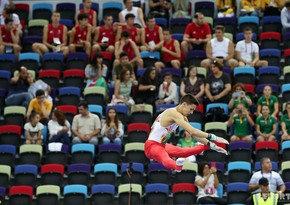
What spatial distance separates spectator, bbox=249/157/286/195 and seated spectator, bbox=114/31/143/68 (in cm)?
439

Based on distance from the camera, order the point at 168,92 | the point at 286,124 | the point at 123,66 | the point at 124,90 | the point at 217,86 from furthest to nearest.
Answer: the point at 123,66, the point at 124,90, the point at 168,92, the point at 217,86, the point at 286,124

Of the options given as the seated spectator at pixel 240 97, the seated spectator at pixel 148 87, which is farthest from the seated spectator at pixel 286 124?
the seated spectator at pixel 148 87

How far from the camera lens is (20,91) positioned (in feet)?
88.5

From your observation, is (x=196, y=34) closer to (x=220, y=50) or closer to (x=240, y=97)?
(x=220, y=50)

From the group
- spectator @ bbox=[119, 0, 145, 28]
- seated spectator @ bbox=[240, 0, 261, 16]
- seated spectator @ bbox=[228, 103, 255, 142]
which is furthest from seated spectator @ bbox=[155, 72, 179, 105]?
seated spectator @ bbox=[240, 0, 261, 16]

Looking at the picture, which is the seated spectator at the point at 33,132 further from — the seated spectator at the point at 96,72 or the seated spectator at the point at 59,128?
the seated spectator at the point at 96,72

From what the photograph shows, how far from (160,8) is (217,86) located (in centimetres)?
357

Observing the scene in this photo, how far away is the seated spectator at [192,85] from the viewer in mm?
26203

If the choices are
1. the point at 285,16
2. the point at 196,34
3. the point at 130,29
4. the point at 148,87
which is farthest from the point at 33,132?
the point at 285,16

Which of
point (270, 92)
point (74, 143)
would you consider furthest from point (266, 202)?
point (74, 143)

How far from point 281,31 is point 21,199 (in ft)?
24.2

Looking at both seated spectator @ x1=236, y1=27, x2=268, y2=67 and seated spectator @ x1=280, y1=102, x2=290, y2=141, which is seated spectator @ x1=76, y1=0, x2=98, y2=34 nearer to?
seated spectator @ x1=236, y1=27, x2=268, y2=67

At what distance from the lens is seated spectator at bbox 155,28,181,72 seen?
1081 inches

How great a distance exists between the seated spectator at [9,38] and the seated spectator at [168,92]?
3.84m
